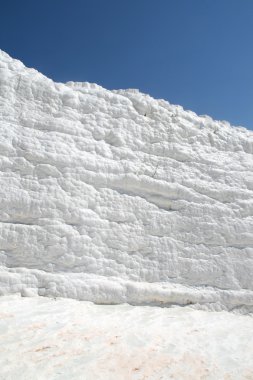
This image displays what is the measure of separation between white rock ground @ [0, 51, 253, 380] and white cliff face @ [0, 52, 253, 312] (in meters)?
0.02

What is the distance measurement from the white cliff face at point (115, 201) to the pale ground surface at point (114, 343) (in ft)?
1.34

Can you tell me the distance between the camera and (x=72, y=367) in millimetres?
2639

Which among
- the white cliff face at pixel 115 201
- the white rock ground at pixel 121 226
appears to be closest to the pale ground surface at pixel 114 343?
the white rock ground at pixel 121 226

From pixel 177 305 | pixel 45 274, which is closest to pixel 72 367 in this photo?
pixel 45 274

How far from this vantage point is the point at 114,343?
312 centimetres

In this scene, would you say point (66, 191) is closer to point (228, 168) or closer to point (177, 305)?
point (177, 305)

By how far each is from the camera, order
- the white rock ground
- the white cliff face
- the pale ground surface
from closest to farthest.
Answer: the pale ground surface → the white rock ground → the white cliff face

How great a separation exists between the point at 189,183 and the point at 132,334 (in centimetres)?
269

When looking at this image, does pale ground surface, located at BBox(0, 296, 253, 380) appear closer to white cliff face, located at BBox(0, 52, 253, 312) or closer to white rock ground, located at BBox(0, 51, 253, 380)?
white rock ground, located at BBox(0, 51, 253, 380)

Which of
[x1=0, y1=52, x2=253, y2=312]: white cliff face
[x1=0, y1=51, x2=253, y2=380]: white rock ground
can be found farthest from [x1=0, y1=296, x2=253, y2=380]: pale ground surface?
[x1=0, y1=52, x2=253, y2=312]: white cliff face

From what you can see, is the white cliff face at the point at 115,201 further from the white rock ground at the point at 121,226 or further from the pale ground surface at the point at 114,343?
the pale ground surface at the point at 114,343

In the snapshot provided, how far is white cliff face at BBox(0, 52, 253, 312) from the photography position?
14.5ft

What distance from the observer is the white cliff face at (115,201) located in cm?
441

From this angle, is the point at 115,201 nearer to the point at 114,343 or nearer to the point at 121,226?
the point at 121,226
